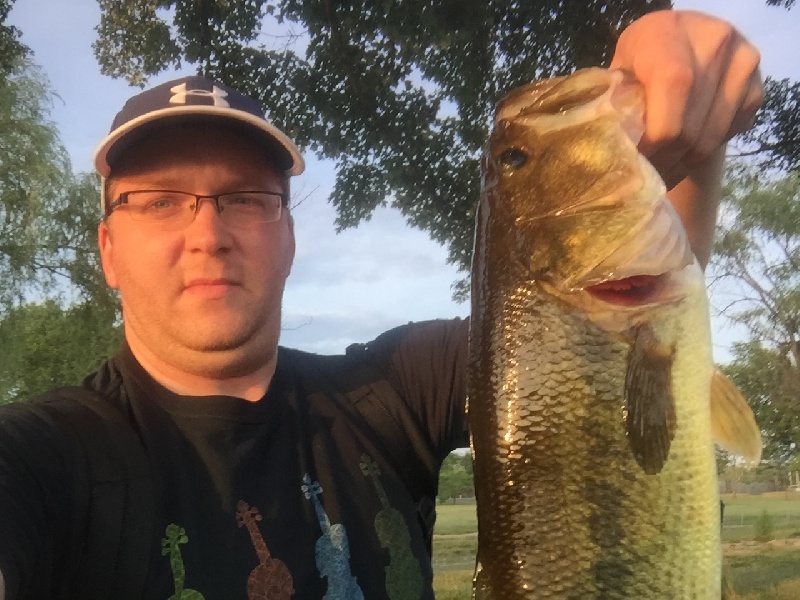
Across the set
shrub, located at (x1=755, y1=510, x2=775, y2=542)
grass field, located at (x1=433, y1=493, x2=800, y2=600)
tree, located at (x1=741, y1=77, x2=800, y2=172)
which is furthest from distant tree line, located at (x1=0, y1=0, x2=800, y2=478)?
shrub, located at (x1=755, y1=510, x2=775, y2=542)

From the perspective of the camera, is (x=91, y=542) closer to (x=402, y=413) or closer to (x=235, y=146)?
(x=402, y=413)

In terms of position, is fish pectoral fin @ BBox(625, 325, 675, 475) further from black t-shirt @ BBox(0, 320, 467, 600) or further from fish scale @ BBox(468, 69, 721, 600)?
black t-shirt @ BBox(0, 320, 467, 600)

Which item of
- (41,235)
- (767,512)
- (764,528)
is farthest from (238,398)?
(767,512)

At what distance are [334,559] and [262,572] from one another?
19cm

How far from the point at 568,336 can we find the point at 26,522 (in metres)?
1.19

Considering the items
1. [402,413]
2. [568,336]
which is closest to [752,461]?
[568,336]

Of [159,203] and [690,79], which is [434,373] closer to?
[159,203]

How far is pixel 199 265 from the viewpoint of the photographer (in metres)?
2.02

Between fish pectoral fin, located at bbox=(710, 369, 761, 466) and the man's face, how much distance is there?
1237 millimetres

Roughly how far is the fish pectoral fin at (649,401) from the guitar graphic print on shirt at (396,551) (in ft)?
2.53

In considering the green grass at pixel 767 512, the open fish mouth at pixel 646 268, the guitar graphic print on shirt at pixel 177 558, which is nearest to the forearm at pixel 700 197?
the open fish mouth at pixel 646 268

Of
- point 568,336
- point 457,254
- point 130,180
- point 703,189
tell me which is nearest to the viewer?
point 568,336

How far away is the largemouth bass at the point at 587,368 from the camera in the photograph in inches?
55.9

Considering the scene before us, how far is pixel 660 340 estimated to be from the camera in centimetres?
151
